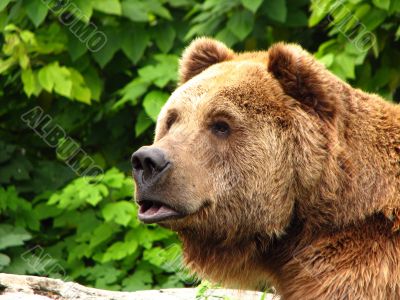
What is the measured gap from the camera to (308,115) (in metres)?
4.30

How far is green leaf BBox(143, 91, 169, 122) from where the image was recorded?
23.0 ft

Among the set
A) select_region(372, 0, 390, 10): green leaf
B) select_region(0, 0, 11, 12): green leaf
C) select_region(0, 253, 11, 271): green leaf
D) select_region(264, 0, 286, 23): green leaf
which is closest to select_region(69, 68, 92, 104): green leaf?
select_region(0, 0, 11, 12): green leaf

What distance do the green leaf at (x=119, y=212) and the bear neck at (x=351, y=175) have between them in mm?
2801

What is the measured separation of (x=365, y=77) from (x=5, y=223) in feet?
10.7

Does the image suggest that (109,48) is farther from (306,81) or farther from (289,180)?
(289,180)

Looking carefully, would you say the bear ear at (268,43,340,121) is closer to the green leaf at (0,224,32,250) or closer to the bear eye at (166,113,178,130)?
the bear eye at (166,113,178,130)

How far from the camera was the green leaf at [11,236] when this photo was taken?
21.9 feet

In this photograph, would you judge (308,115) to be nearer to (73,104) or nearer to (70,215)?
(70,215)

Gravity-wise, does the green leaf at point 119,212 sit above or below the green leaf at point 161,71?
below

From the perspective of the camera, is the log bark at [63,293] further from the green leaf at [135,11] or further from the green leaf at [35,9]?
the green leaf at [135,11]

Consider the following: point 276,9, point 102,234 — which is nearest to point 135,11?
point 276,9

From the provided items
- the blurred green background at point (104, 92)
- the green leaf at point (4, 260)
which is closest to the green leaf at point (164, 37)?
the blurred green background at point (104, 92)

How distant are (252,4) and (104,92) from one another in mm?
1912

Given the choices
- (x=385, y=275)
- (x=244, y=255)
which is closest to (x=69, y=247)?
(x=244, y=255)
